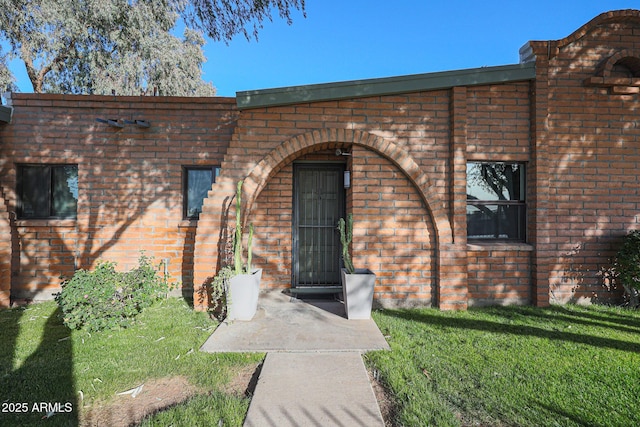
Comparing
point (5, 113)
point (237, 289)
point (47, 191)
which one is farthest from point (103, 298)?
point (5, 113)

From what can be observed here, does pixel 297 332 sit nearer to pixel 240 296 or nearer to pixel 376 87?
pixel 240 296

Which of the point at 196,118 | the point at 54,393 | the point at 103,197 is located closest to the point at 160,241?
the point at 103,197

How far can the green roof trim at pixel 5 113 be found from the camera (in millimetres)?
5191

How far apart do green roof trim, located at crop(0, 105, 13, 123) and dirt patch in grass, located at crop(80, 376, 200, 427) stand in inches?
217

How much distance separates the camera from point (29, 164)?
550cm

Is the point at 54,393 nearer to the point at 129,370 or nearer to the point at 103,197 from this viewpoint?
the point at 129,370

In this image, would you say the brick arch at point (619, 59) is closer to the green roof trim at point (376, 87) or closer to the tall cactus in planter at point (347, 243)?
the green roof trim at point (376, 87)

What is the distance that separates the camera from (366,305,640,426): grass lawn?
7.57 ft

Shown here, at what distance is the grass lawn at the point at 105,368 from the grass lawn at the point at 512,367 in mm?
1431

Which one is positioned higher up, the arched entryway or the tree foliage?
the tree foliage

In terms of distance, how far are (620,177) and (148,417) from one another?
6.97 m

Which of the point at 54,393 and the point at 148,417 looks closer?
the point at 148,417

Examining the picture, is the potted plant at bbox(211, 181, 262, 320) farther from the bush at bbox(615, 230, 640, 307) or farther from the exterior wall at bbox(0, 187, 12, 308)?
the bush at bbox(615, 230, 640, 307)

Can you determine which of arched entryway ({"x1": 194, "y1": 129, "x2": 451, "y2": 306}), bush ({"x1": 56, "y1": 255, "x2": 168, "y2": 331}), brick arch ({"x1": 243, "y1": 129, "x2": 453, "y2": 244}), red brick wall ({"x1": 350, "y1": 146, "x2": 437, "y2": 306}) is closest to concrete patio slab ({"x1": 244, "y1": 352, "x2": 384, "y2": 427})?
red brick wall ({"x1": 350, "y1": 146, "x2": 437, "y2": 306})
